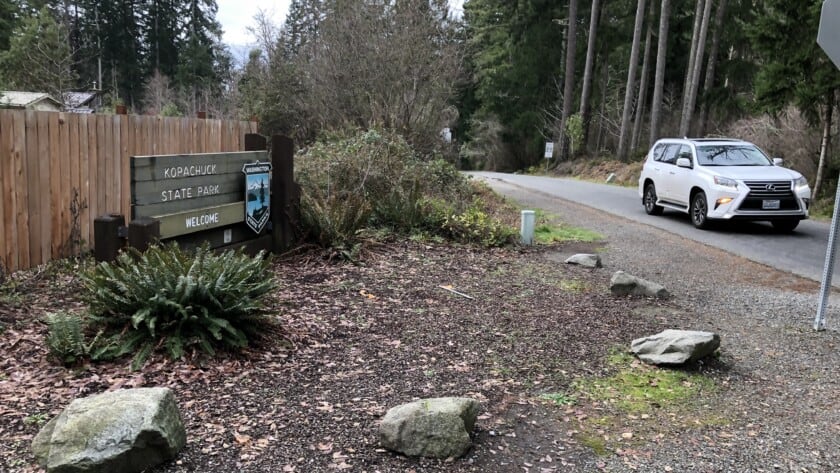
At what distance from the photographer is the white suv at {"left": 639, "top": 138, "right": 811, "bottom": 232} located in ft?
39.0

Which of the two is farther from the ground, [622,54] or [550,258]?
[622,54]

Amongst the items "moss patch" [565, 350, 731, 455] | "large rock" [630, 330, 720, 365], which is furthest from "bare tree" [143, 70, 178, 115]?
"moss patch" [565, 350, 731, 455]

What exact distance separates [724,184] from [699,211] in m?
0.97

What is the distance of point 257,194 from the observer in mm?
7625

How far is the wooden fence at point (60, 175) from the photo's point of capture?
6.47 metres

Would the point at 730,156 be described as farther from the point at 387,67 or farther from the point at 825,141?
the point at 387,67

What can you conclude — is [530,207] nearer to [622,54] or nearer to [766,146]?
[766,146]

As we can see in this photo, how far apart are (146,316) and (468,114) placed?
1959 inches

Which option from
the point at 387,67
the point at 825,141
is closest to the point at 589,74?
the point at 825,141

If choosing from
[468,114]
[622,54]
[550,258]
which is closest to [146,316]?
[550,258]

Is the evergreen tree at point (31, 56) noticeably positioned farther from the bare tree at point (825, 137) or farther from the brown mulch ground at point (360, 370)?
the bare tree at point (825, 137)

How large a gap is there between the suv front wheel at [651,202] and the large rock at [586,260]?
276 inches

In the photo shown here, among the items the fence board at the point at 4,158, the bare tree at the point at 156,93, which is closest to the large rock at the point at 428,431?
the fence board at the point at 4,158

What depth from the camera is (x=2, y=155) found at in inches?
249
